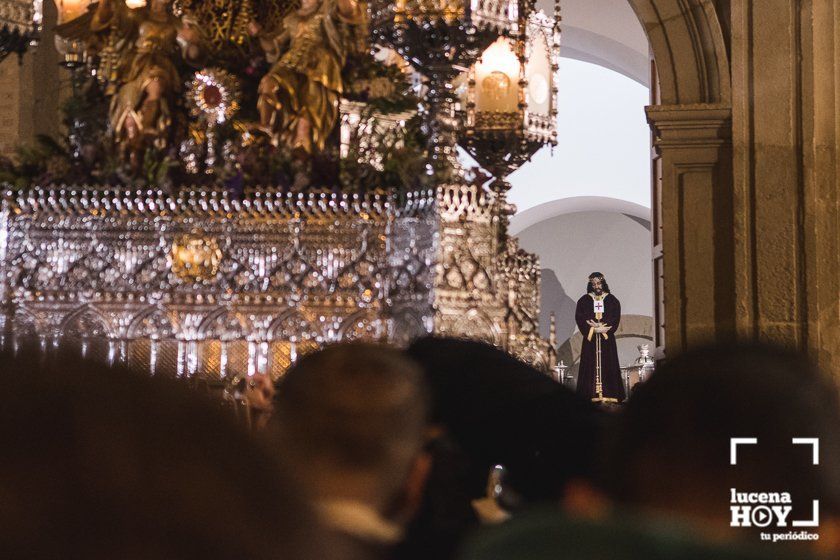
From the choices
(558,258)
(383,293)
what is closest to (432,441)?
(383,293)

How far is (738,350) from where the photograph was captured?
5.87ft

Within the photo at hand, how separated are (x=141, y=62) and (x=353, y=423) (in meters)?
9.07

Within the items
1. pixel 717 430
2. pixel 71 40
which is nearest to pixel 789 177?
pixel 71 40

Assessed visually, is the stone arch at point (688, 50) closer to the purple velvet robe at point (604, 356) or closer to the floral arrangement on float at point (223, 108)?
the floral arrangement on float at point (223, 108)

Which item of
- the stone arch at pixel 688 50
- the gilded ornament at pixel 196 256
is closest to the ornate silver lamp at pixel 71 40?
the gilded ornament at pixel 196 256

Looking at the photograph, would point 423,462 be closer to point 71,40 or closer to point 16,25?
point 16,25

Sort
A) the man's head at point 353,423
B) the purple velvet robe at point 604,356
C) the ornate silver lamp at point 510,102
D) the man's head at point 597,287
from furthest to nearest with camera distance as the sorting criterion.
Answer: the man's head at point 597,287, the purple velvet robe at point 604,356, the ornate silver lamp at point 510,102, the man's head at point 353,423

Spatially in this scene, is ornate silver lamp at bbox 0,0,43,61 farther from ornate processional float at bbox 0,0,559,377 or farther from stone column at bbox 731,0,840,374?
stone column at bbox 731,0,840,374

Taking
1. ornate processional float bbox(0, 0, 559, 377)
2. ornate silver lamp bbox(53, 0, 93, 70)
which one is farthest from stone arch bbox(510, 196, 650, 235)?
ornate processional float bbox(0, 0, 559, 377)

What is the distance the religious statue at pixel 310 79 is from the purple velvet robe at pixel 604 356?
903cm

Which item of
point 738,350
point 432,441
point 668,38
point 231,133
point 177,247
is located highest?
point 668,38

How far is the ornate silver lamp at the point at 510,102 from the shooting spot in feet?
38.2

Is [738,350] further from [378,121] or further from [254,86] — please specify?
[254,86]

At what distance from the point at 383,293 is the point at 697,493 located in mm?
7875
